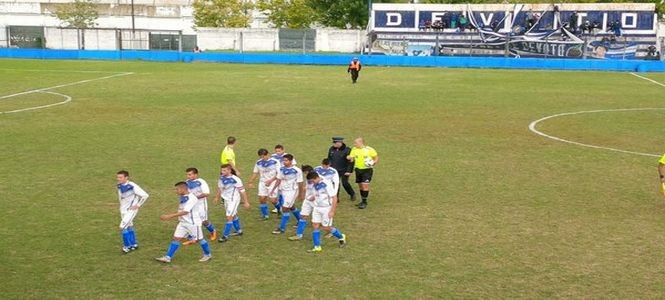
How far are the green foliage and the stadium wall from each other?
834 inches

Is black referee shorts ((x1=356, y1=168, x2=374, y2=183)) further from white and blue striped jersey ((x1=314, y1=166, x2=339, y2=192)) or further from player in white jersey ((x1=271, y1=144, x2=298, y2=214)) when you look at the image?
white and blue striped jersey ((x1=314, y1=166, x2=339, y2=192))

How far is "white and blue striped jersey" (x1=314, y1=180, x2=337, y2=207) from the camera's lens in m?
12.6

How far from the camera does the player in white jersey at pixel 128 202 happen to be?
12.1m

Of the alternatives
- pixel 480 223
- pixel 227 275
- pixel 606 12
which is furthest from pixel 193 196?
pixel 606 12

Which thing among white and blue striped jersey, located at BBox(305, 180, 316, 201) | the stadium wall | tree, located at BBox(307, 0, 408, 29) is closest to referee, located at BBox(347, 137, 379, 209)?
white and blue striped jersey, located at BBox(305, 180, 316, 201)

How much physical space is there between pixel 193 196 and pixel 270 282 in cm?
206

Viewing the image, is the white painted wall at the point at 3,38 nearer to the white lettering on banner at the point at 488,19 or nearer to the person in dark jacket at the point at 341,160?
the white lettering on banner at the point at 488,19

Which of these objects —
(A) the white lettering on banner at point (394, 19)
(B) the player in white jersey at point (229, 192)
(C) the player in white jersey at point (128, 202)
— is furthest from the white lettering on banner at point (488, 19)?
(C) the player in white jersey at point (128, 202)

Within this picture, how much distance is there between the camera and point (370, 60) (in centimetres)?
6031

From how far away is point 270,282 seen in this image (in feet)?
35.6

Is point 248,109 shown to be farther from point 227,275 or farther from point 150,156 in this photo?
point 227,275

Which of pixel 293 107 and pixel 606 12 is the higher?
pixel 606 12

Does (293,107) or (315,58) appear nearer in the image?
(293,107)

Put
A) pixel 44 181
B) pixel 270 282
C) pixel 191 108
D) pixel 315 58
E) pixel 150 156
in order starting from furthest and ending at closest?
1. pixel 315 58
2. pixel 191 108
3. pixel 150 156
4. pixel 44 181
5. pixel 270 282
